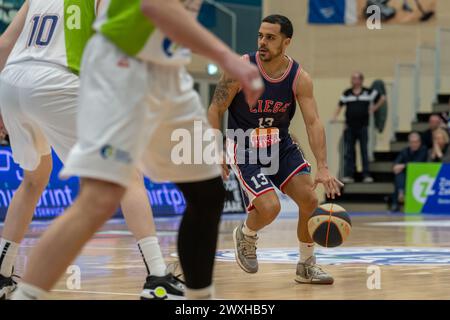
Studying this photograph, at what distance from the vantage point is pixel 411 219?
1620cm

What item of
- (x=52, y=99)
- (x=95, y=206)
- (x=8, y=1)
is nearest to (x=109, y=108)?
(x=95, y=206)

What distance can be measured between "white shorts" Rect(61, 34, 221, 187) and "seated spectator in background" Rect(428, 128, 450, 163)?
50.2 ft

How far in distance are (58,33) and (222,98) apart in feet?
7.07

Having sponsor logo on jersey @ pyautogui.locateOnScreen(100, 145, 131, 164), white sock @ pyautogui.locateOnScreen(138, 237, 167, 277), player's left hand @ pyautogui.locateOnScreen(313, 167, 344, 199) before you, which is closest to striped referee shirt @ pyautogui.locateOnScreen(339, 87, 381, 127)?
player's left hand @ pyautogui.locateOnScreen(313, 167, 344, 199)

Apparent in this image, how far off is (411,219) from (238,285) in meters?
10.1

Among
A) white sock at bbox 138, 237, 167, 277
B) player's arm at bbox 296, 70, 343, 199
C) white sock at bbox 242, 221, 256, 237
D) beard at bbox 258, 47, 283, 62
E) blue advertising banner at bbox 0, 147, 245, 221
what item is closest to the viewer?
white sock at bbox 138, 237, 167, 277

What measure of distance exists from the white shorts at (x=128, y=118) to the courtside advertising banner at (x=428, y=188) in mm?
14786

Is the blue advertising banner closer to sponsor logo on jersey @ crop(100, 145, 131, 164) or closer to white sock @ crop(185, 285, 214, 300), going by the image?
white sock @ crop(185, 285, 214, 300)

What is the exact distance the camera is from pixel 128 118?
375 cm

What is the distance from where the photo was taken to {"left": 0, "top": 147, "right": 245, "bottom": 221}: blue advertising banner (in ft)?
45.2

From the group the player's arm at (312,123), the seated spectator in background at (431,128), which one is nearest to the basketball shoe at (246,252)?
the player's arm at (312,123)

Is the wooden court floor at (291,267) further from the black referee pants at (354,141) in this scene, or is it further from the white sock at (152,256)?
the black referee pants at (354,141)

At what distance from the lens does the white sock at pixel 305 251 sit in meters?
7.05
